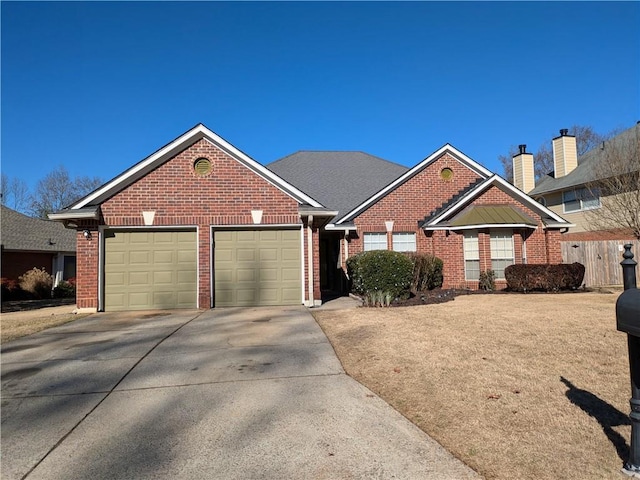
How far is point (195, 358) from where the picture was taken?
22.6ft

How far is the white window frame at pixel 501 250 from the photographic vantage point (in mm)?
16656

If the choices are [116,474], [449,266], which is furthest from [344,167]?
[116,474]

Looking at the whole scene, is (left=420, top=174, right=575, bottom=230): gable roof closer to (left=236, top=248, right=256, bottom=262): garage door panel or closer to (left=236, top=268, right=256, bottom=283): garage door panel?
(left=236, top=248, right=256, bottom=262): garage door panel

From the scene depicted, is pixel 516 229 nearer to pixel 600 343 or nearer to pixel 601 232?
pixel 601 232

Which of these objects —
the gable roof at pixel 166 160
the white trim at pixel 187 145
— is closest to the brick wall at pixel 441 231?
the white trim at pixel 187 145

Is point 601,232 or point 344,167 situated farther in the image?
point 344,167

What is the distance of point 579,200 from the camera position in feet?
81.5

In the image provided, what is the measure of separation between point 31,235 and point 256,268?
19.3 metres

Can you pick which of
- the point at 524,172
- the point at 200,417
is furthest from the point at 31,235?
the point at 524,172

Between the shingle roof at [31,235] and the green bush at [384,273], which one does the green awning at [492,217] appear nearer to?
the green bush at [384,273]

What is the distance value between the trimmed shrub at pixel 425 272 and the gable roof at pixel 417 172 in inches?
120

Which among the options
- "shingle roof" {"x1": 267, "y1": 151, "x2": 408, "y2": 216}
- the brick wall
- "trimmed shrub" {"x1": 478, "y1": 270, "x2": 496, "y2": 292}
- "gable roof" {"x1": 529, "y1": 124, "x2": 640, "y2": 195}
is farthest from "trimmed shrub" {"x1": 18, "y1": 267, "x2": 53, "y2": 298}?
"gable roof" {"x1": 529, "y1": 124, "x2": 640, "y2": 195}

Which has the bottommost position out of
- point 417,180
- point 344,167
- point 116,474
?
point 116,474

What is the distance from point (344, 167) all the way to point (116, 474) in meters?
21.2
